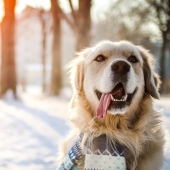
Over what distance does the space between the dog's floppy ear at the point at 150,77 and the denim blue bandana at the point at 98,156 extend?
29.6 inches

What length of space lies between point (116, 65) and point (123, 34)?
63.3 ft

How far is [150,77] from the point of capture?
3.46 metres

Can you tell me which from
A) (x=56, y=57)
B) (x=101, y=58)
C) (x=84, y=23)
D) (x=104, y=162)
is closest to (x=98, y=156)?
(x=104, y=162)

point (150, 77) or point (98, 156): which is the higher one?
point (150, 77)

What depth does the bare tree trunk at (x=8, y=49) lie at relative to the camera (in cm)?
1353

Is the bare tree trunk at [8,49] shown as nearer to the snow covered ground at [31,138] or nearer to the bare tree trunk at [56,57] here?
the bare tree trunk at [56,57]

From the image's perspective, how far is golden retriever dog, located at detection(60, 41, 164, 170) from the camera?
298 centimetres

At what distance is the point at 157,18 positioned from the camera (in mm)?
20688

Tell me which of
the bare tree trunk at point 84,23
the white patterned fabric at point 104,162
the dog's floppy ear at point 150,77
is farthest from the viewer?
the bare tree trunk at point 84,23

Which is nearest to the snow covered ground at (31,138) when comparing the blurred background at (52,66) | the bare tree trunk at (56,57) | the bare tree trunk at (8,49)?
the blurred background at (52,66)

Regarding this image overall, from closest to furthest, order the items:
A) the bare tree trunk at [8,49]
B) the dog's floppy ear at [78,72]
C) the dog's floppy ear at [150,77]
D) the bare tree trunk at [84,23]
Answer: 1. the dog's floppy ear at [150,77]
2. the dog's floppy ear at [78,72]
3. the bare tree trunk at [84,23]
4. the bare tree trunk at [8,49]

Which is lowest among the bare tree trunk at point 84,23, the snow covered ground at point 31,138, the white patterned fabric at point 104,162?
the snow covered ground at point 31,138

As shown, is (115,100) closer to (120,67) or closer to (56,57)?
(120,67)

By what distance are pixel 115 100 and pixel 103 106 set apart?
0.14 m
